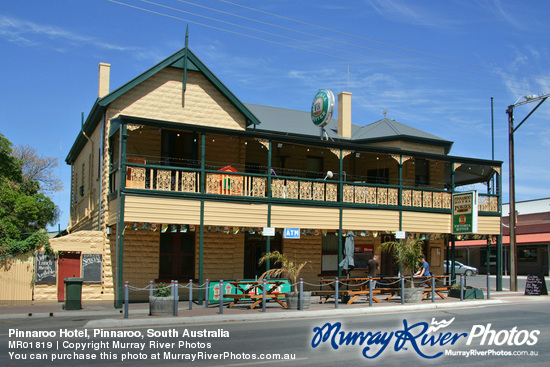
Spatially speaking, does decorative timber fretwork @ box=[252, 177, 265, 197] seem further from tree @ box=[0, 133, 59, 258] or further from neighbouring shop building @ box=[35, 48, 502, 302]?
tree @ box=[0, 133, 59, 258]

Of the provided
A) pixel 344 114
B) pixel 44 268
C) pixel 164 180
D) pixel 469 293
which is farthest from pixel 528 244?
pixel 44 268

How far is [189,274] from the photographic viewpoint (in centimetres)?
2233

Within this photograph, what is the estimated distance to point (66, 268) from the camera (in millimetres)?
20609

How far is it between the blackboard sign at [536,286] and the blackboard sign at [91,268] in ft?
59.7

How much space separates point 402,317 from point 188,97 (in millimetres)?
12402

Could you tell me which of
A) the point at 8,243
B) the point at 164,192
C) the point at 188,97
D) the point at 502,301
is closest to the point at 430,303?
the point at 502,301

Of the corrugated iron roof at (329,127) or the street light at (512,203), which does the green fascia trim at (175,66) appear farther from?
the street light at (512,203)

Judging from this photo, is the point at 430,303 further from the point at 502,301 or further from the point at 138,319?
the point at 138,319

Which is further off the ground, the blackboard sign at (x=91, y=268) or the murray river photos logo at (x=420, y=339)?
the blackboard sign at (x=91, y=268)

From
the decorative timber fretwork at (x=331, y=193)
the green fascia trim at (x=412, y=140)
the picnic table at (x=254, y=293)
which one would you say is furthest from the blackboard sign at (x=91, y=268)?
the green fascia trim at (x=412, y=140)

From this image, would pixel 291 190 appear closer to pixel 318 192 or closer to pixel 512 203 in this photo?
pixel 318 192

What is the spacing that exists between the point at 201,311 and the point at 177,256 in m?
5.18

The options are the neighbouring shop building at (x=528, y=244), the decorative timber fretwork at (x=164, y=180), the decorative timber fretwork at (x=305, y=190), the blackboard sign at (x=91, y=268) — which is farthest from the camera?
the neighbouring shop building at (x=528, y=244)

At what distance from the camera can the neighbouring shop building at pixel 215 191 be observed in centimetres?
1975
